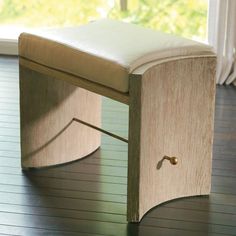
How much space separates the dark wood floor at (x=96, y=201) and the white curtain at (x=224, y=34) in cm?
71

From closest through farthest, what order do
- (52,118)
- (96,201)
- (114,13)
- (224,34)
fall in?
1. (96,201)
2. (52,118)
3. (224,34)
4. (114,13)

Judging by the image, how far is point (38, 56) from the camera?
2240 mm

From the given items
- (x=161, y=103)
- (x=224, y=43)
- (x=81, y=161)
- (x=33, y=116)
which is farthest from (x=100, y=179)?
(x=224, y=43)

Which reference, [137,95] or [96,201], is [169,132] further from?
[96,201]

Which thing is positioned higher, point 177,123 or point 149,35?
point 149,35

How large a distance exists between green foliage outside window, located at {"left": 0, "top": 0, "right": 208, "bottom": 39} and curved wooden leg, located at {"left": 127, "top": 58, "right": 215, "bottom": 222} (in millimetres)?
1576

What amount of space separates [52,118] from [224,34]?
4.13 feet

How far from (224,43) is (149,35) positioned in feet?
4.07

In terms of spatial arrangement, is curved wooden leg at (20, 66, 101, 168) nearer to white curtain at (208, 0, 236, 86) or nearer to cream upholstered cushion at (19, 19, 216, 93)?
cream upholstered cushion at (19, 19, 216, 93)

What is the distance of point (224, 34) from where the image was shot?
11.0 feet

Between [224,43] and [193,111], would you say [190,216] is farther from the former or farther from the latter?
[224,43]

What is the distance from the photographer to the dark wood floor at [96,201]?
2.05m

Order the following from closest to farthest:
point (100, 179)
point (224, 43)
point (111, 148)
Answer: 1. point (100, 179)
2. point (111, 148)
3. point (224, 43)

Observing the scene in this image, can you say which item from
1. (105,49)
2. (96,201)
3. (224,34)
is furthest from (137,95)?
(224,34)
